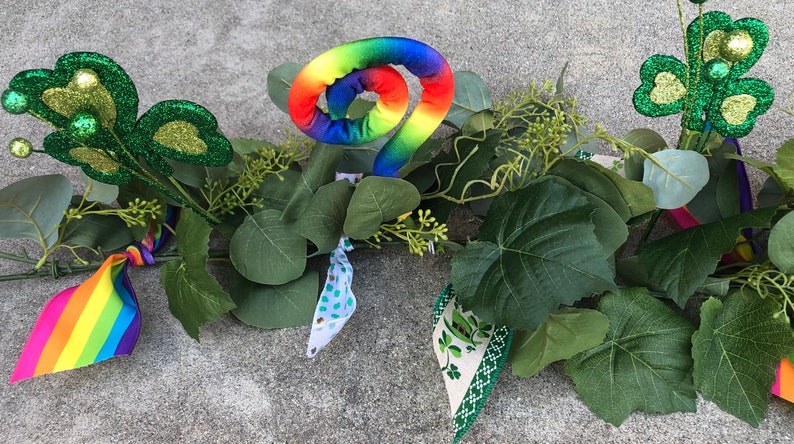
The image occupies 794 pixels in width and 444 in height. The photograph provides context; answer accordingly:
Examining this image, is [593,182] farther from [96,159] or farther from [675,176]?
[96,159]

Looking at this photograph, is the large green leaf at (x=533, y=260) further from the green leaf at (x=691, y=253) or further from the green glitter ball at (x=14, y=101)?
the green glitter ball at (x=14, y=101)

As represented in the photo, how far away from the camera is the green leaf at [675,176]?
22.4 inches

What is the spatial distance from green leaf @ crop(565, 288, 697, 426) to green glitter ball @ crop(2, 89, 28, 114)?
→ 1.72ft

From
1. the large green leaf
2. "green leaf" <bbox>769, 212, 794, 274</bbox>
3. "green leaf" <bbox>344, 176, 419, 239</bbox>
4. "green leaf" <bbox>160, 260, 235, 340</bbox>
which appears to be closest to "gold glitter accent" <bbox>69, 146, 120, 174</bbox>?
"green leaf" <bbox>160, 260, 235, 340</bbox>

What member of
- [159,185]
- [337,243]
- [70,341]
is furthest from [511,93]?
[70,341]

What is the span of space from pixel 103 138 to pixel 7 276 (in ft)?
0.82

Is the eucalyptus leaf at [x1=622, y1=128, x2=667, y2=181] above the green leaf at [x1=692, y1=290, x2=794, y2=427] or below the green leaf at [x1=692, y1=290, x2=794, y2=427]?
above

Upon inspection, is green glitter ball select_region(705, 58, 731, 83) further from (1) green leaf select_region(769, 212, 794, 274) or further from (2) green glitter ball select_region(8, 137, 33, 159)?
(2) green glitter ball select_region(8, 137, 33, 159)

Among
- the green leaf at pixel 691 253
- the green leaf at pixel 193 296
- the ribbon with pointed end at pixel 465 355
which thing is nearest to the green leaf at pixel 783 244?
the green leaf at pixel 691 253

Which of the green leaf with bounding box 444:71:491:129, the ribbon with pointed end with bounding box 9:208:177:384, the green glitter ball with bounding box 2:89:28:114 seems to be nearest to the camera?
the green glitter ball with bounding box 2:89:28:114

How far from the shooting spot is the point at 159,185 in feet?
1.95

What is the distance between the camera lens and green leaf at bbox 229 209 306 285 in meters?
0.61

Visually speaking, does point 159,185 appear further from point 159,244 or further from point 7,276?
point 7,276

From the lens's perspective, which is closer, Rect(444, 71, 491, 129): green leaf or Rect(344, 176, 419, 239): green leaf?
Rect(344, 176, 419, 239): green leaf
